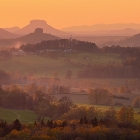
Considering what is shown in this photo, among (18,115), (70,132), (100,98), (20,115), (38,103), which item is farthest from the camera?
(100,98)

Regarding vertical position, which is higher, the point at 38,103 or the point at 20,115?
the point at 38,103

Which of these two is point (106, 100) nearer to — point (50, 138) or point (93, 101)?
point (93, 101)

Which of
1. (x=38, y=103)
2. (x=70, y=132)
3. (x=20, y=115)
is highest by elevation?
(x=70, y=132)

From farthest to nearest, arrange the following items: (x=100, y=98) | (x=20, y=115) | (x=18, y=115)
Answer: (x=100, y=98)
(x=20, y=115)
(x=18, y=115)

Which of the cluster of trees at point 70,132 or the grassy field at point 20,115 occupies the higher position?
the cluster of trees at point 70,132

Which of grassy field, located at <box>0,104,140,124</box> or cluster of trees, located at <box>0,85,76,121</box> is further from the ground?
cluster of trees, located at <box>0,85,76,121</box>

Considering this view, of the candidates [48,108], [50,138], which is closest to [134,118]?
[48,108]

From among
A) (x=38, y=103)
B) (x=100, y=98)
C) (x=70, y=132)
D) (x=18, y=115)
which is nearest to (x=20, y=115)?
(x=18, y=115)

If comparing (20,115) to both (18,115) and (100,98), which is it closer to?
(18,115)

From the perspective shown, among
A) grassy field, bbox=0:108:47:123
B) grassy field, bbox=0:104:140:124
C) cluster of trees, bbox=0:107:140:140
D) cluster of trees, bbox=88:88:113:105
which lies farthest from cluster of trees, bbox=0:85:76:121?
cluster of trees, bbox=0:107:140:140

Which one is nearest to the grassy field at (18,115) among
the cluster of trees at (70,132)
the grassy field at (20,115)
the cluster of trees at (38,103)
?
the grassy field at (20,115)

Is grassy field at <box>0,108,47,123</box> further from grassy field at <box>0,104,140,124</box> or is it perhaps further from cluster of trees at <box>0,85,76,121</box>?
cluster of trees at <box>0,85,76,121</box>

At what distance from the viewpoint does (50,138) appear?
78562mm

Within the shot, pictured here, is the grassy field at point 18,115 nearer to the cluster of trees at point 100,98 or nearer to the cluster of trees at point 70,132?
the cluster of trees at point 70,132
